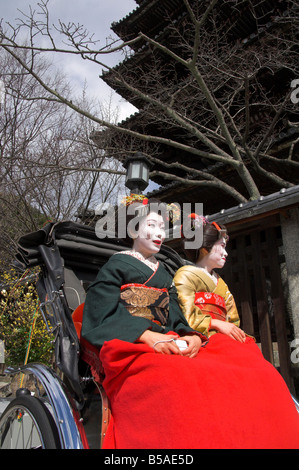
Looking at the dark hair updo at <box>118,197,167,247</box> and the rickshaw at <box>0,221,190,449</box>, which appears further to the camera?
the dark hair updo at <box>118,197,167,247</box>

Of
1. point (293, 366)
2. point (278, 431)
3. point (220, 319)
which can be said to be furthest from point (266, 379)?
point (293, 366)

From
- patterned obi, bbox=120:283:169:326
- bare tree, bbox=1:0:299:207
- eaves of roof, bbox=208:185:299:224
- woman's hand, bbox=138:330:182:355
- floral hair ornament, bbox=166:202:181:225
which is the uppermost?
bare tree, bbox=1:0:299:207

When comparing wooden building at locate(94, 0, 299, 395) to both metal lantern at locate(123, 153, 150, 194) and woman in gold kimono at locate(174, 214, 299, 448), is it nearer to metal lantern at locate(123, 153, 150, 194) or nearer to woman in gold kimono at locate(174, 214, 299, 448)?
metal lantern at locate(123, 153, 150, 194)

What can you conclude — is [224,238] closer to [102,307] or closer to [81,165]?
[102,307]

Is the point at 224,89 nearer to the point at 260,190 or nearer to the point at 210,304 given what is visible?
the point at 260,190

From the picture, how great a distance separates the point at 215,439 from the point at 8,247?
8071mm

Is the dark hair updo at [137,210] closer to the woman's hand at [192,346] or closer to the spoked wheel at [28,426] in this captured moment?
the woman's hand at [192,346]

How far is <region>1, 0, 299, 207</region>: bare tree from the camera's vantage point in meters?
6.79

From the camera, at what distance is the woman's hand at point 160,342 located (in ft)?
5.58

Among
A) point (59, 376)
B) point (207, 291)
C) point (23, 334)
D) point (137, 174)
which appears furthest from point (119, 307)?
point (23, 334)

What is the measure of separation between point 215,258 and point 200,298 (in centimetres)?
37

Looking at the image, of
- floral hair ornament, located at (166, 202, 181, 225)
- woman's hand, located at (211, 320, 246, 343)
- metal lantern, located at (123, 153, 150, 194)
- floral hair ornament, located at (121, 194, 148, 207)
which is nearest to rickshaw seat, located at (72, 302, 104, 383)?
woman's hand, located at (211, 320, 246, 343)

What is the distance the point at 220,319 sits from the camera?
2430 millimetres

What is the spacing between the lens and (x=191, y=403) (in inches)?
56.3
